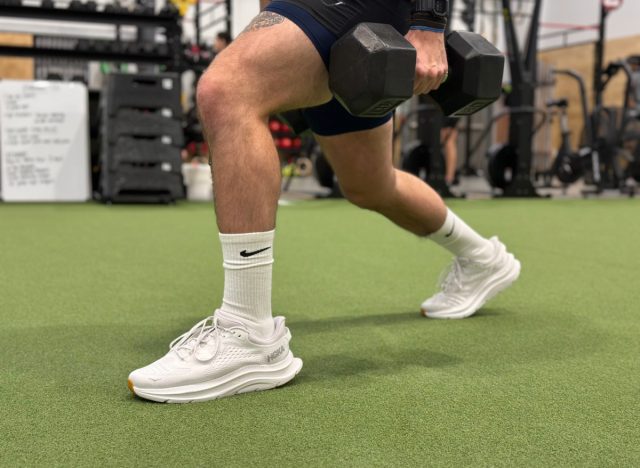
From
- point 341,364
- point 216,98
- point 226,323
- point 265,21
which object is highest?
point 265,21

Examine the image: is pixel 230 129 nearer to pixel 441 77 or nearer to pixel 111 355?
pixel 441 77

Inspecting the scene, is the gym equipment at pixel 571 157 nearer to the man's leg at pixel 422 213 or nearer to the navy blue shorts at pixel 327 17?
the man's leg at pixel 422 213

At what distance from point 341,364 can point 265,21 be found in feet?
2.14

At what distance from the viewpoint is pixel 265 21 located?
1217 mm

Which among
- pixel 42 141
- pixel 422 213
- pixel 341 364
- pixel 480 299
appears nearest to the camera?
pixel 341 364

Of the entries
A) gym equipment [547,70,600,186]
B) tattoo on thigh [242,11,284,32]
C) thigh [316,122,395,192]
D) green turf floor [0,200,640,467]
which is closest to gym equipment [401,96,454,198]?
gym equipment [547,70,600,186]

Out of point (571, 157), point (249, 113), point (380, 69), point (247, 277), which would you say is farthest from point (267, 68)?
point (571, 157)

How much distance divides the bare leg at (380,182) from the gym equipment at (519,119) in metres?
4.62

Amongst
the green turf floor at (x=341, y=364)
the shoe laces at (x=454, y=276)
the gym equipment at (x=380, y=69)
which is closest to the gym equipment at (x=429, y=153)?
the green turf floor at (x=341, y=364)

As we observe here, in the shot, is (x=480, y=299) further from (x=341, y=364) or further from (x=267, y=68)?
(x=267, y=68)

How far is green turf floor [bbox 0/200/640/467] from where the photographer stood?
967 mm

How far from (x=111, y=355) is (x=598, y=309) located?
1247 mm

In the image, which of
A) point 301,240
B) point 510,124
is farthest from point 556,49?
point 301,240

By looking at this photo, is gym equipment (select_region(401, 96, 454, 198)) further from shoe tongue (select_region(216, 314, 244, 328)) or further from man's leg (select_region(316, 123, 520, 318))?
shoe tongue (select_region(216, 314, 244, 328))
